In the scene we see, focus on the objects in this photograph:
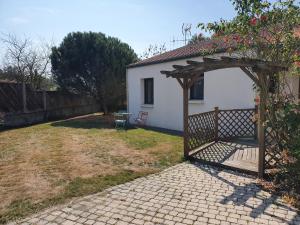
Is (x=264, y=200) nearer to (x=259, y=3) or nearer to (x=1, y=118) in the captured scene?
(x=259, y=3)

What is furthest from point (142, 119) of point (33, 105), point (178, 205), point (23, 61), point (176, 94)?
point (23, 61)

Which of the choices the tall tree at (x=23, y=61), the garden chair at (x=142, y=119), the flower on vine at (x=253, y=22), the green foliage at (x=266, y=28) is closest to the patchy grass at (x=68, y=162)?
the garden chair at (x=142, y=119)

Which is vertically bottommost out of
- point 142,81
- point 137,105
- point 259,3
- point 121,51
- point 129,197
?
point 129,197

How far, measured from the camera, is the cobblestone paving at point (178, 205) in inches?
159

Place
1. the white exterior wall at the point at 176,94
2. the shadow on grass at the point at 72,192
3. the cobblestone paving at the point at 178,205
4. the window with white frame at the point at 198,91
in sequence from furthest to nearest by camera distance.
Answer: the window with white frame at the point at 198,91
the white exterior wall at the point at 176,94
the shadow on grass at the point at 72,192
the cobblestone paving at the point at 178,205

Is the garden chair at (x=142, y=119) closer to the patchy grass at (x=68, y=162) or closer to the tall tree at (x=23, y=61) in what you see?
the patchy grass at (x=68, y=162)

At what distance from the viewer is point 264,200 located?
4.70 metres

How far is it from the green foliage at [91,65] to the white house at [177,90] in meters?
3.64

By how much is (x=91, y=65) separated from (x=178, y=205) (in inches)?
614

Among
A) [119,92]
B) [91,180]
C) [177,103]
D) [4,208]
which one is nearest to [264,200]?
[91,180]

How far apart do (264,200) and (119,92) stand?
15.6 meters

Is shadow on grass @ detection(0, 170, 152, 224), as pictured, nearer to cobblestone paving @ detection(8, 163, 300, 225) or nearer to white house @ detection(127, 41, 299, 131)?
cobblestone paving @ detection(8, 163, 300, 225)

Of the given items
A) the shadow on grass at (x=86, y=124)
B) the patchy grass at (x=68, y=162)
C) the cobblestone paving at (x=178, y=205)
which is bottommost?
the cobblestone paving at (x=178, y=205)

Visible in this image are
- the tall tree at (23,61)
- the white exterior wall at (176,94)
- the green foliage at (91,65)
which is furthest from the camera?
the tall tree at (23,61)
